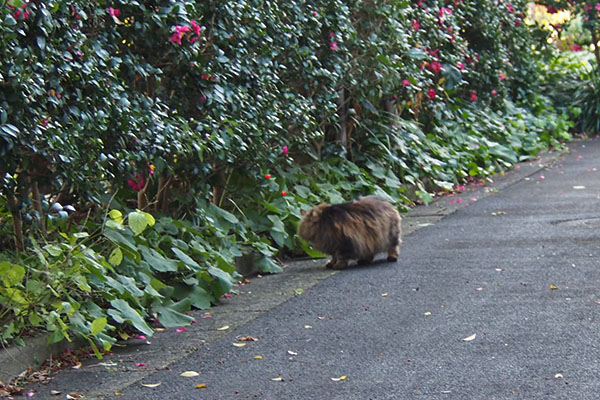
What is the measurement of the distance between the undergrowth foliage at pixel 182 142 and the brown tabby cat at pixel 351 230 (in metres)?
0.45

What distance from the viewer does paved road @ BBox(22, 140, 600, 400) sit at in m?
4.84

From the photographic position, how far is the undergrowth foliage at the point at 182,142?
555cm

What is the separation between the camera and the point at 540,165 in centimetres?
1455

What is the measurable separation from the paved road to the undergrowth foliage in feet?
1.84

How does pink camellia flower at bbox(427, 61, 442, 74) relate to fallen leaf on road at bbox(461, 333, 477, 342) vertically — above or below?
above

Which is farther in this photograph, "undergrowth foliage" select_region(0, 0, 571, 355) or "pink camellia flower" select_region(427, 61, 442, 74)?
"pink camellia flower" select_region(427, 61, 442, 74)

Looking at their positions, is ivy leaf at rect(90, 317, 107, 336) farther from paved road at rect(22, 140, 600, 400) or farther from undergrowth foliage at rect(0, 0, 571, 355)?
paved road at rect(22, 140, 600, 400)

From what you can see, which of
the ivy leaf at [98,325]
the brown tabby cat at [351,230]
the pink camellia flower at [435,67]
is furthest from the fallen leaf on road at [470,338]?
the pink camellia flower at [435,67]

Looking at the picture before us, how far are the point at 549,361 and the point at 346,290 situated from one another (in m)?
2.39

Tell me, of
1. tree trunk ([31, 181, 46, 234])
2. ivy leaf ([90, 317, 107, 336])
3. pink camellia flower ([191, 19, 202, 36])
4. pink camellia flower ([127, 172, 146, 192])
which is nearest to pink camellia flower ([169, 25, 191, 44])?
pink camellia flower ([191, 19, 202, 36])

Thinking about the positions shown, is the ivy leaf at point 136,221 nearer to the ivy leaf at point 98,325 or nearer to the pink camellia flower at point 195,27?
the ivy leaf at point 98,325

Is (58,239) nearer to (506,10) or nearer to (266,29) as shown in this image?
(266,29)

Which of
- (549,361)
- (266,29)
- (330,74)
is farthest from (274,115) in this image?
(549,361)

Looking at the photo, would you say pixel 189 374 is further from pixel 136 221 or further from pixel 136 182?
pixel 136 182
